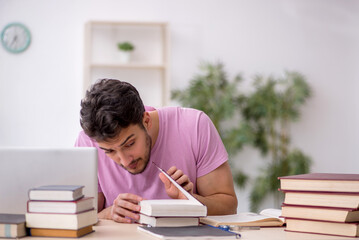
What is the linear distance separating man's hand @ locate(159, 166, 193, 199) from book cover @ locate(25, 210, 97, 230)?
363 mm

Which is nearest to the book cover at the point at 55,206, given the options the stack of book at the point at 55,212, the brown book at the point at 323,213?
the stack of book at the point at 55,212

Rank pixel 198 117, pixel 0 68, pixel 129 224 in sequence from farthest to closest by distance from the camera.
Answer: pixel 0 68, pixel 198 117, pixel 129 224

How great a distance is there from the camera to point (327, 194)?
142 cm

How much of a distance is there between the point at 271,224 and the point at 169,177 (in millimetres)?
358

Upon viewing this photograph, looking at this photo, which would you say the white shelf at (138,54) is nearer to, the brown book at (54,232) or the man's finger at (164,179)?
the man's finger at (164,179)

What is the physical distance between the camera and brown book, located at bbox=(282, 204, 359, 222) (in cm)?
138

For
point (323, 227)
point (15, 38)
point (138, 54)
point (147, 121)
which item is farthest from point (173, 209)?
point (15, 38)

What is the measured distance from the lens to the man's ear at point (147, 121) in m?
1.88

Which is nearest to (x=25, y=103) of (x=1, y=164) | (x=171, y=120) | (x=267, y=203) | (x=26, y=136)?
(x=26, y=136)

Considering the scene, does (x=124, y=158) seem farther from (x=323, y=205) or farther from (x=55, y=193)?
(x=323, y=205)

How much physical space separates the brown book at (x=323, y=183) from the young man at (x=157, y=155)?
0.43 meters

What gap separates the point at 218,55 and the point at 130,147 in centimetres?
307

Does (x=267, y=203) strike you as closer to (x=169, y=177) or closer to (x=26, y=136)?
(x=26, y=136)

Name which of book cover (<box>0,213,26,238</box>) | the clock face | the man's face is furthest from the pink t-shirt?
the clock face
